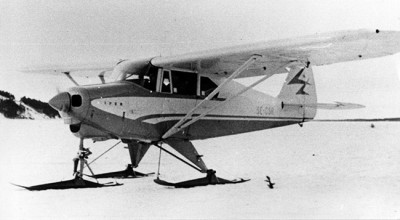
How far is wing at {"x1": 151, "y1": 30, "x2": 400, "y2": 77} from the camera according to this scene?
7.26m

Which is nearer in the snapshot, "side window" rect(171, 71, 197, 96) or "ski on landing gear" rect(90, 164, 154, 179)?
"side window" rect(171, 71, 197, 96)

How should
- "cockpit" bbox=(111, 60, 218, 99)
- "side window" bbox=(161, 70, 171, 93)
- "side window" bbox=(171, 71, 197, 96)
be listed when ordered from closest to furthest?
1. "cockpit" bbox=(111, 60, 218, 99)
2. "side window" bbox=(161, 70, 171, 93)
3. "side window" bbox=(171, 71, 197, 96)

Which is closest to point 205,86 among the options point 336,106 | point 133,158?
point 133,158

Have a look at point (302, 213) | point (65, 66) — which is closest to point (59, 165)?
point (65, 66)

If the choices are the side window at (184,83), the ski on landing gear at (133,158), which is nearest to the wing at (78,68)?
the ski on landing gear at (133,158)

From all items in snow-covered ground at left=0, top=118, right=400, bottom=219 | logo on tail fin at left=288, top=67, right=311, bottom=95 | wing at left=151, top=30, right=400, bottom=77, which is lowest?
snow-covered ground at left=0, top=118, right=400, bottom=219

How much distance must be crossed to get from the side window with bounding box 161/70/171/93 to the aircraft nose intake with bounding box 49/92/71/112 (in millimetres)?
2053

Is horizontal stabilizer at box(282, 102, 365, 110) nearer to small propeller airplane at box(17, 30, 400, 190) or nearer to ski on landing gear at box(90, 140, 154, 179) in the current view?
small propeller airplane at box(17, 30, 400, 190)

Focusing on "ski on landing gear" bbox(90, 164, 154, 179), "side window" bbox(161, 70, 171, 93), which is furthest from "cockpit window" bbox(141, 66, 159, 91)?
"ski on landing gear" bbox(90, 164, 154, 179)

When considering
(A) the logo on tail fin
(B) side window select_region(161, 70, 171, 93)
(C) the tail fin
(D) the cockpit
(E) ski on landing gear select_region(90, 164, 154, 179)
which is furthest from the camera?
(A) the logo on tail fin

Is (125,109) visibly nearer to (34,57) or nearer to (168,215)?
(168,215)

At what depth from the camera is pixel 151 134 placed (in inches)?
357

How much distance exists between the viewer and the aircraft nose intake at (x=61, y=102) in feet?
25.2

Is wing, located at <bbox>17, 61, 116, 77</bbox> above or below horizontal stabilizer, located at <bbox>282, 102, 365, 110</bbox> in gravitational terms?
above
